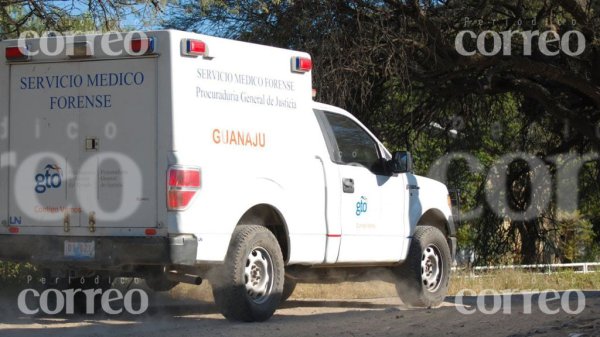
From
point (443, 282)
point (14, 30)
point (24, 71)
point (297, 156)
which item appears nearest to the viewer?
point (24, 71)

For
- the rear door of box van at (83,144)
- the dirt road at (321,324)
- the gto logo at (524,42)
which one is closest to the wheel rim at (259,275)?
the dirt road at (321,324)

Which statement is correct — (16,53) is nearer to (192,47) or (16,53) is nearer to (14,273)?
(192,47)

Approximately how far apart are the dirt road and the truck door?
70 centimetres

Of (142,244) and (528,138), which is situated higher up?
(528,138)

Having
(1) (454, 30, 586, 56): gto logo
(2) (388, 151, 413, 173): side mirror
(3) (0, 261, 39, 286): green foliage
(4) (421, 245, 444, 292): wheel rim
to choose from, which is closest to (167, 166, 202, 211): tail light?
(2) (388, 151, 413, 173): side mirror

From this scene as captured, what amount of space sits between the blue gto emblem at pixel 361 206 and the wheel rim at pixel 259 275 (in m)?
1.46

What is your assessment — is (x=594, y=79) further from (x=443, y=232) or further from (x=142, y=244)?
(x=142, y=244)

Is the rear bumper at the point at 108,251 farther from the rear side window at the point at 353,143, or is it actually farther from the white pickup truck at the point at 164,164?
the rear side window at the point at 353,143

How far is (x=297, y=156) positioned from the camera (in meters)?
10.0

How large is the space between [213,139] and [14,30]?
22.6 feet

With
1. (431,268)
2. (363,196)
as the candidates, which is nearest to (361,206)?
(363,196)

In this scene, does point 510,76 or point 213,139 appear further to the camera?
point 510,76

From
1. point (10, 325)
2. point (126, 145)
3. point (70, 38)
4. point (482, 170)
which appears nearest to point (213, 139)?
point (126, 145)

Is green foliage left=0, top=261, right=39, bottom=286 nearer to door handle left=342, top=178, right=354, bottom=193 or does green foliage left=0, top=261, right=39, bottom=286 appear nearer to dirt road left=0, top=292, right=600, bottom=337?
dirt road left=0, top=292, right=600, bottom=337
